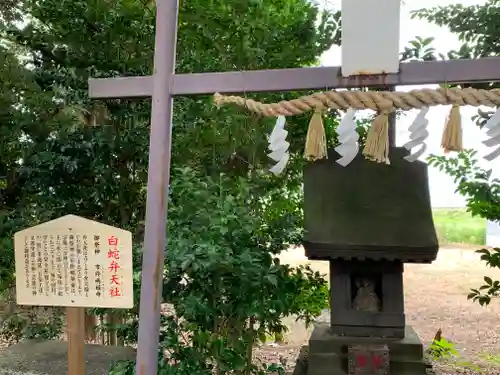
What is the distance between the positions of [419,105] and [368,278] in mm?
1679

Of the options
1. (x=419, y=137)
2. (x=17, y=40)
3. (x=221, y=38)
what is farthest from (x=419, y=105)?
(x=17, y=40)

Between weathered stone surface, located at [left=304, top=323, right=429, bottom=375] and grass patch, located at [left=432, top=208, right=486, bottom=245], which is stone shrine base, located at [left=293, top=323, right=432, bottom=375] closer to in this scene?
weathered stone surface, located at [left=304, top=323, right=429, bottom=375]

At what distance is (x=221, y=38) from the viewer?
129 inches

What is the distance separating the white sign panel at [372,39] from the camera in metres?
1.54

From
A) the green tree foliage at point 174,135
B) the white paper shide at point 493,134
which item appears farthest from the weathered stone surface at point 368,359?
the white paper shide at point 493,134

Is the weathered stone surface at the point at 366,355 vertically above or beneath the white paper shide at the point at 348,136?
beneath

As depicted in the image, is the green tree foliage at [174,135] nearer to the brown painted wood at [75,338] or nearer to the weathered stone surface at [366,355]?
the weathered stone surface at [366,355]

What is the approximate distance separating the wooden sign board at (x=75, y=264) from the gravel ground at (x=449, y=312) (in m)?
2.83

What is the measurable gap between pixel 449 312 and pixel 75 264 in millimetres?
5642

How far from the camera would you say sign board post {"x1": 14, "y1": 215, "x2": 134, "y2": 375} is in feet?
6.77

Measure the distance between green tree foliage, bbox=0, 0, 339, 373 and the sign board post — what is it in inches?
21.5

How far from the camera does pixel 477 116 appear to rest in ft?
9.67

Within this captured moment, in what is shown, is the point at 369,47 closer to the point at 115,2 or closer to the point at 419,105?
the point at 419,105

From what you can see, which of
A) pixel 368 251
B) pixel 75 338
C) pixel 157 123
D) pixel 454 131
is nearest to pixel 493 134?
pixel 454 131
